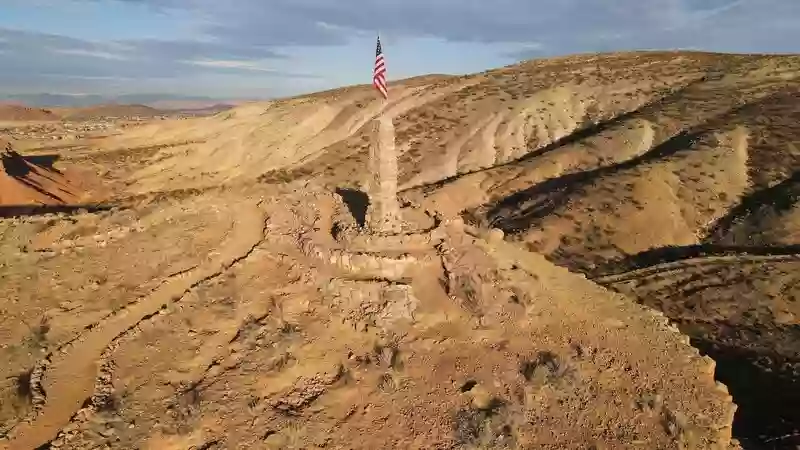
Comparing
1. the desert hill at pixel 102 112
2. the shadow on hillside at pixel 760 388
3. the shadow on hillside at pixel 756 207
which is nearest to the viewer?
the shadow on hillside at pixel 760 388

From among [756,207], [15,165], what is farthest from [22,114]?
[756,207]

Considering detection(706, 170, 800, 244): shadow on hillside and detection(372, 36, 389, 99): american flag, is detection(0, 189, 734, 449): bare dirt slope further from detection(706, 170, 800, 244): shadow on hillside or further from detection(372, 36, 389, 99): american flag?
detection(706, 170, 800, 244): shadow on hillside

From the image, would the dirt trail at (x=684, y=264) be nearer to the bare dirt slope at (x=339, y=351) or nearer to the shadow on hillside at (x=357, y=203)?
the bare dirt slope at (x=339, y=351)

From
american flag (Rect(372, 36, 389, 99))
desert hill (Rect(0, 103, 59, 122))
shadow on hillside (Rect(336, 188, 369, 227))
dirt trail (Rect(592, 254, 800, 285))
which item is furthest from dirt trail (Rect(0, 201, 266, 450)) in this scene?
desert hill (Rect(0, 103, 59, 122))

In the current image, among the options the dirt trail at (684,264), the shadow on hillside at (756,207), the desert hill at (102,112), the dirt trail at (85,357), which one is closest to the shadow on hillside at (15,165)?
the dirt trail at (85,357)

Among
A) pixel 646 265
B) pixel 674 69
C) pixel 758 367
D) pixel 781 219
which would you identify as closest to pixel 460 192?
pixel 646 265

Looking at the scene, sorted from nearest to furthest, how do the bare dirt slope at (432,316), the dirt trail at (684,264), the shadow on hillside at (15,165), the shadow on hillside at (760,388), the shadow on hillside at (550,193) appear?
the bare dirt slope at (432,316) → the shadow on hillside at (760,388) → the dirt trail at (684,264) → the shadow on hillside at (550,193) → the shadow on hillside at (15,165)

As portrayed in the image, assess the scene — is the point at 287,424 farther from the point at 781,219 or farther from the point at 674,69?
the point at 674,69

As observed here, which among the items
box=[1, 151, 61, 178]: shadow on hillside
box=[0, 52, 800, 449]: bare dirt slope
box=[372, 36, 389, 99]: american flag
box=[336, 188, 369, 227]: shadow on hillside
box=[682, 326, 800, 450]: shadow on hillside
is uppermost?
box=[372, 36, 389, 99]: american flag
